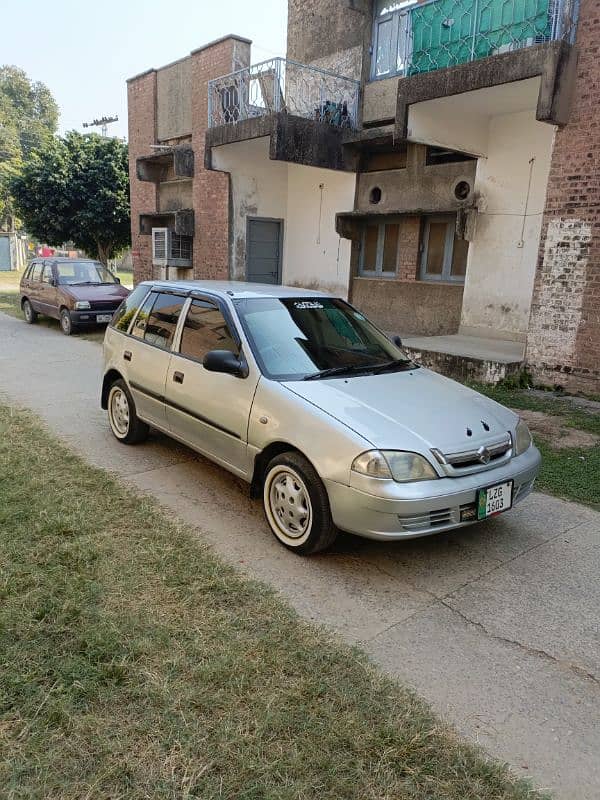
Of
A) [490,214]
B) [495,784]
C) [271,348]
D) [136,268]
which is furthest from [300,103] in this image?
[495,784]

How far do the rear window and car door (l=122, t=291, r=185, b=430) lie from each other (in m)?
0.11

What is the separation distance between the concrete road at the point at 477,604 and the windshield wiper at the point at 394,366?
4.24ft

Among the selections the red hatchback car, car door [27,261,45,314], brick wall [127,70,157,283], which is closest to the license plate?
the red hatchback car

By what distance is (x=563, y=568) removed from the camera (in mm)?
3898

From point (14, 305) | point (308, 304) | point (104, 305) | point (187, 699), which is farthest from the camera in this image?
point (14, 305)

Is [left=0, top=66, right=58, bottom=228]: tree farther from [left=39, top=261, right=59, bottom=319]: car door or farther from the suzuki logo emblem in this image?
the suzuki logo emblem

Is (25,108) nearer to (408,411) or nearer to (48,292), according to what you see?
(48,292)

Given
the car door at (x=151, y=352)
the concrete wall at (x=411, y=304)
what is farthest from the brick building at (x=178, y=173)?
the car door at (x=151, y=352)

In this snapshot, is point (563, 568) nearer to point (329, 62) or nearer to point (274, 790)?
point (274, 790)

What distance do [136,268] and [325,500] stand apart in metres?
16.1

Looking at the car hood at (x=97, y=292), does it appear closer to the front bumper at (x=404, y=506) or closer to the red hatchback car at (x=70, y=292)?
the red hatchback car at (x=70, y=292)

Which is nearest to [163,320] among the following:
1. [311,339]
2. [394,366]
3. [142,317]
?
[142,317]

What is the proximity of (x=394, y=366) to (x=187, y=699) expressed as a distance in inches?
116

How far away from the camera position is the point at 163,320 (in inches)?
214
